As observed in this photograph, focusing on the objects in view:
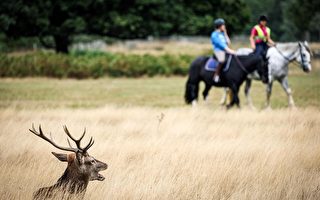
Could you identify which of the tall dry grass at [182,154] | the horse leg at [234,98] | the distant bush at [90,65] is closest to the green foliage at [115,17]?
the distant bush at [90,65]

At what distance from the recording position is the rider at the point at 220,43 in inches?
624

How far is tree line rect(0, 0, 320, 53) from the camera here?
32.9 m

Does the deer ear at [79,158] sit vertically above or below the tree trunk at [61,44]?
above

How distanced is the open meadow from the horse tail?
9.25 ft

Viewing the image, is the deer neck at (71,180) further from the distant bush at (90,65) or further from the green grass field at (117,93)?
the distant bush at (90,65)

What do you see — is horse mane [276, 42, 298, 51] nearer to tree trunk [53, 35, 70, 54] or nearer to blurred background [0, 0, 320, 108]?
blurred background [0, 0, 320, 108]

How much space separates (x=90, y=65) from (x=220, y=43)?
45.0 feet

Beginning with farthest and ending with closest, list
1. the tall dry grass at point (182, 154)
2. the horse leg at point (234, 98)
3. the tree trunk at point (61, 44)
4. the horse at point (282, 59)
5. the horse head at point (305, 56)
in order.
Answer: the tree trunk at point (61, 44) → the horse at point (282, 59) → the horse head at point (305, 56) → the horse leg at point (234, 98) → the tall dry grass at point (182, 154)

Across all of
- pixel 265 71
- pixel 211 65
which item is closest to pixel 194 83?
pixel 211 65

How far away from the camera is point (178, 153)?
29.3 feet

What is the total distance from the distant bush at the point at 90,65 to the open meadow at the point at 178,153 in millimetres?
14208

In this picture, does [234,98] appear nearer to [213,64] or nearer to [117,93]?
[213,64]

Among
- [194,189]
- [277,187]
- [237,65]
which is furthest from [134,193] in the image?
[237,65]

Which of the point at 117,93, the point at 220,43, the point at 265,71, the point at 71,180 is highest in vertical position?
the point at 220,43
